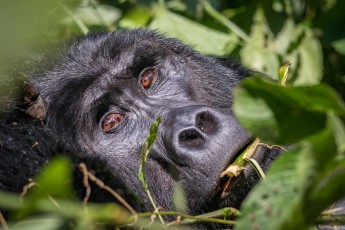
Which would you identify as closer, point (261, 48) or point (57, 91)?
point (57, 91)

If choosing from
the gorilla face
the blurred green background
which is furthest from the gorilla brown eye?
the blurred green background

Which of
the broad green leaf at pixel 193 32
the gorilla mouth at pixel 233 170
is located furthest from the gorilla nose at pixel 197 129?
the broad green leaf at pixel 193 32

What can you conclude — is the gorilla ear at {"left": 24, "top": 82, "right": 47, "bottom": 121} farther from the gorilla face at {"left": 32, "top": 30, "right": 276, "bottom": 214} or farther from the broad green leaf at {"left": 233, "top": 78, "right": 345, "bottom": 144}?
the broad green leaf at {"left": 233, "top": 78, "right": 345, "bottom": 144}

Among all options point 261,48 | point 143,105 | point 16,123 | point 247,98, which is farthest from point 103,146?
point 261,48

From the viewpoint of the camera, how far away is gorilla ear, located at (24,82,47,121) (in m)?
2.20

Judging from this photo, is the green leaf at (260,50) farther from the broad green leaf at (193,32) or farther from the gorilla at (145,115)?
the gorilla at (145,115)

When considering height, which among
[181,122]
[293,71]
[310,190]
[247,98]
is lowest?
[293,71]

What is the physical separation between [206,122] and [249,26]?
71.3 inches

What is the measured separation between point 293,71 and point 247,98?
2565mm

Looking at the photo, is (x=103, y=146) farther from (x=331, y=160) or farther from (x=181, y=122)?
(x=331, y=160)

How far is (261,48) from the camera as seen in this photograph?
12.0 feet

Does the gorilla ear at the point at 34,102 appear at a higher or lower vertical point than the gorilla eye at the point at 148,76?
higher

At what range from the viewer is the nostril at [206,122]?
204cm

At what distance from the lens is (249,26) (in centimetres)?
379
